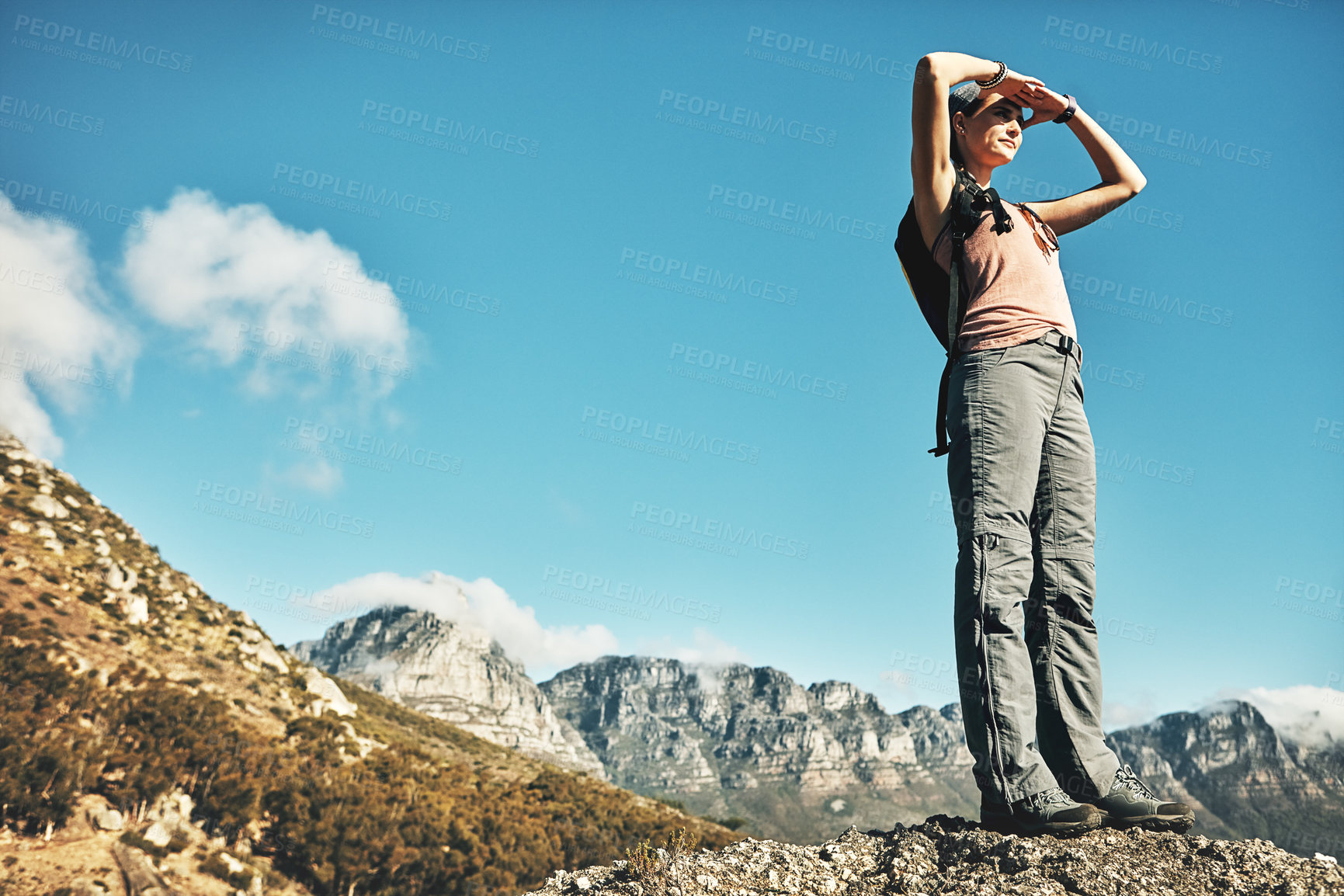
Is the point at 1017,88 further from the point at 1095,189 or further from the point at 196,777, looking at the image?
the point at 196,777

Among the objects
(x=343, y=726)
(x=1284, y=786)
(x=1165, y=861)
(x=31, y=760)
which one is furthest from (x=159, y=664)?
(x=1284, y=786)

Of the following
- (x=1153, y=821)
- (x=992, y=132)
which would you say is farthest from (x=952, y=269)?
(x=1153, y=821)

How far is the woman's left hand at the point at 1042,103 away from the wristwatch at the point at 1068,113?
20mm

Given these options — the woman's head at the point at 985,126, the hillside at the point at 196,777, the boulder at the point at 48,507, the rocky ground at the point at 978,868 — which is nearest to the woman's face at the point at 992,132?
the woman's head at the point at 985,126

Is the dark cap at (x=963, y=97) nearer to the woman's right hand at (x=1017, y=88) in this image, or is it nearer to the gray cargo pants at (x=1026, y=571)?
the woman's right hand at (x=1017, y=88)

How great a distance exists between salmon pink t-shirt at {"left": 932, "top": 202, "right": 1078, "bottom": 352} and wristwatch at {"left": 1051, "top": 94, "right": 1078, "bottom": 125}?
2.28ft

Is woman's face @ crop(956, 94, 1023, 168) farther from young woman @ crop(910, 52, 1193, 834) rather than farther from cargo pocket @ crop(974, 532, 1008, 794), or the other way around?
cargo pocket @ crop(974, 532, 1008, 794)

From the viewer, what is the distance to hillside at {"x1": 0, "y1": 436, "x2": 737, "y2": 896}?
64.3 ft

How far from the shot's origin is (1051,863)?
7.87ft

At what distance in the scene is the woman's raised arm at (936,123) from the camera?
279cm

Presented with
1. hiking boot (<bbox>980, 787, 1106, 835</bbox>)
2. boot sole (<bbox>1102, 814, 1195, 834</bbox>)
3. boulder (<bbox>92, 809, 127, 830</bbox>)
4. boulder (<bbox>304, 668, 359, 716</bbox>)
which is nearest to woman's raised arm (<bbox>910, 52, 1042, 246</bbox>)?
hiking boot (<bbox>980, 787, 1106, 835</bbox>)

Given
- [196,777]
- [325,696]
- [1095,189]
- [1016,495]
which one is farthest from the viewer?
[325,696]

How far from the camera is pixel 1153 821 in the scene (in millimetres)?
2578

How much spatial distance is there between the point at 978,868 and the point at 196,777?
28368 mm
